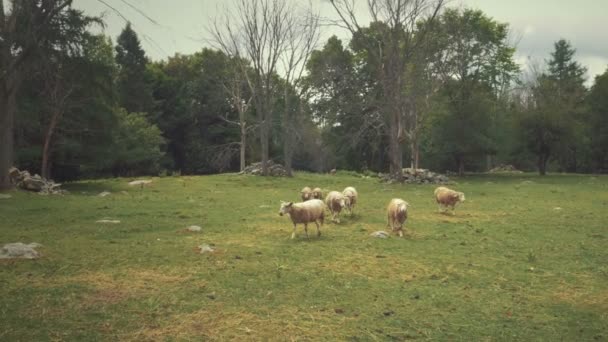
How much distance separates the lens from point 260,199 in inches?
930

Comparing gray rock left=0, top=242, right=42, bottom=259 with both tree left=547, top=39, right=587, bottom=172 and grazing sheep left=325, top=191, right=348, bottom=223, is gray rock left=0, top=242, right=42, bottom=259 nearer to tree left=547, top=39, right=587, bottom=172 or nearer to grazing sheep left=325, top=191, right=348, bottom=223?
grazing sheep left=325, top=191, right=348, bottom=223

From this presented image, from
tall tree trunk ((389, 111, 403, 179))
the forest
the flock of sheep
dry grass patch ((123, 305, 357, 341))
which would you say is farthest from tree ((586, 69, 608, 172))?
dry grass patch ((123, 305, 357, 341))

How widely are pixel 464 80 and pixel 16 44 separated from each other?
130 feet

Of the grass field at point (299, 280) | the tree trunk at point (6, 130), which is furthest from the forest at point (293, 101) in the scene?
the grass field at point (299, 280)

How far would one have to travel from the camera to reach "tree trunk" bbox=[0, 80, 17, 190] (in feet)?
73.0

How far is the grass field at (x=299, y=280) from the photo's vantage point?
6586mm

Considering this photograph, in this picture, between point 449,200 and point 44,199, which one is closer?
point 449,200

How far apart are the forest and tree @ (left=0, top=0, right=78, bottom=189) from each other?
0.08m

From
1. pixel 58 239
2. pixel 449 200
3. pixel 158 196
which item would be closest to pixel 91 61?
pixel 158 196

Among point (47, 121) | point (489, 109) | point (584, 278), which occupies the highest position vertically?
point (489, 109)

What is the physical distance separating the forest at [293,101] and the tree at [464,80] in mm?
136

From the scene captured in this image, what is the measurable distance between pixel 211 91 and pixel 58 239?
46072 millimetres

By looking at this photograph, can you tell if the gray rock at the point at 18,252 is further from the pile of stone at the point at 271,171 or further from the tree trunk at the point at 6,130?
the pile of stone at the point at 271,171

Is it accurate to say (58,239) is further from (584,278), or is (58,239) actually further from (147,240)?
(584,278)
